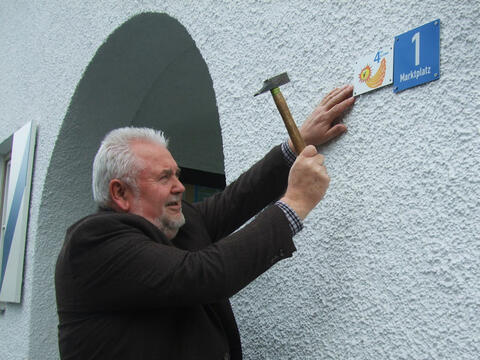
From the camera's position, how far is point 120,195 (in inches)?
53.8

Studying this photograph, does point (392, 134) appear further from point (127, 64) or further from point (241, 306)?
point (127, 64)

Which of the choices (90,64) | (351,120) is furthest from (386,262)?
(90,64)

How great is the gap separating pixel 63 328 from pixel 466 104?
1.16 m

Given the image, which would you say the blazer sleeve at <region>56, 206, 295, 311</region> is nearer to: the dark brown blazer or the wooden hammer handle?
the dark brown blazer

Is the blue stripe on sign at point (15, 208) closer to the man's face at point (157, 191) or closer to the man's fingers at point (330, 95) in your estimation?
the man's face at point (157, 191)

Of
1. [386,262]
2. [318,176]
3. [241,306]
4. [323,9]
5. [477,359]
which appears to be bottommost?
[477,359]

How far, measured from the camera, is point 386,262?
45.7 inches

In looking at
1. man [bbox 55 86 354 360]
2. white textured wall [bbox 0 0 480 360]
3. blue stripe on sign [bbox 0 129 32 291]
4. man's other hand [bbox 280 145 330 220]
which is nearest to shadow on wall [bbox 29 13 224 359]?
blue stripe on sign [bbox 0 129 32 291]

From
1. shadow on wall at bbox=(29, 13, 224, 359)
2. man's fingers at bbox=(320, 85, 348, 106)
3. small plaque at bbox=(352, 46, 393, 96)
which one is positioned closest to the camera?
small plaque at bbox=(352, 46, 393, 96)

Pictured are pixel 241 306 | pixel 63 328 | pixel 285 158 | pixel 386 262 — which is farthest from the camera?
pixel 241 306

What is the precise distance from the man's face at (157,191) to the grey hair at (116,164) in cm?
2

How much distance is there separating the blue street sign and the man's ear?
78 centimetres

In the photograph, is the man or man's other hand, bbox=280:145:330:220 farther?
man's other hand, bbox=280:145:330:220

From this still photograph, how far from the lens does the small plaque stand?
47.3 inches
